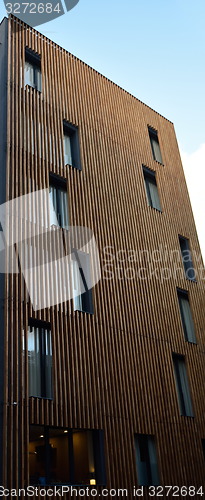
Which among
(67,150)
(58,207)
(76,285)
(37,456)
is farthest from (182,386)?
(67,150)

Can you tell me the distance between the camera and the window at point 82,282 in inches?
619

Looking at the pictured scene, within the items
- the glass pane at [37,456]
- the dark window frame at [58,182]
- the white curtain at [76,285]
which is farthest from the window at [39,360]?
the dark window frame at [58,182]

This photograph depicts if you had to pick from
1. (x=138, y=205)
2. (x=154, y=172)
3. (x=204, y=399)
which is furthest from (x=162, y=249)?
(x=204, y=399)

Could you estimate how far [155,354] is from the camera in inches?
676

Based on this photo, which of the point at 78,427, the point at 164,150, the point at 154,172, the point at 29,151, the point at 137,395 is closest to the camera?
the point at 78,427

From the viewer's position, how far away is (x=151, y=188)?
22.2 meters

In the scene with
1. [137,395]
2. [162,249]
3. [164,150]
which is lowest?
[137,395]

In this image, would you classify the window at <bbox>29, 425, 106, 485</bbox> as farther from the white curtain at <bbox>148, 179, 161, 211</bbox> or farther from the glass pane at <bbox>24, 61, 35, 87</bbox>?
the glass pane at <bbox>24, 61, 35, 87</bbox>

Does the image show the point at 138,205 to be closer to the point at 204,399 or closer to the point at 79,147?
the point at 79,147

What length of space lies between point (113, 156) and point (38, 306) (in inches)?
335

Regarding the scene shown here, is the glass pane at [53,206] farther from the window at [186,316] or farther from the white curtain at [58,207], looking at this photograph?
the window at [186,316]

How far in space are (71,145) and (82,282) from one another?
19.2 feet

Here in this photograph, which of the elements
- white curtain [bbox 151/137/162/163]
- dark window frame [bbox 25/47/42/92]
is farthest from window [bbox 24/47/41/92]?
white curtain [bbox 151/137/162/163]

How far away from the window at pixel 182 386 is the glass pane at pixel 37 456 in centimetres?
610
